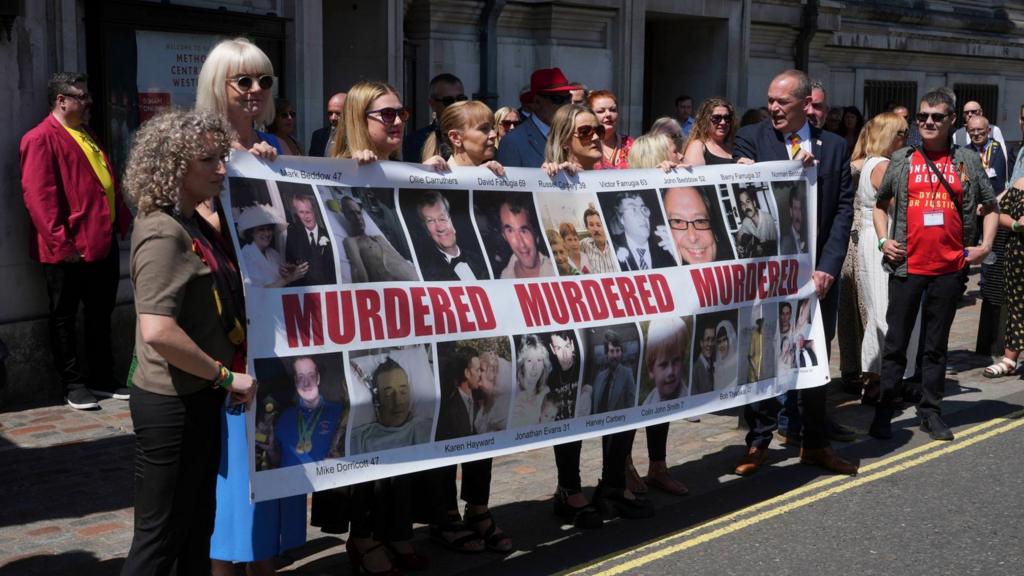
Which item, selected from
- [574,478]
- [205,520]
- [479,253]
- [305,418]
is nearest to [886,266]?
[574,478]

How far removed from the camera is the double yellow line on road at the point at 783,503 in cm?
541

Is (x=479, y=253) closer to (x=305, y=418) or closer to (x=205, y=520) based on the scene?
(x=305, y=418)

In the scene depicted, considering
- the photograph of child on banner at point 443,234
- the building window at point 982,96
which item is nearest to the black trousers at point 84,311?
the photograph of child on banner at point 443,234

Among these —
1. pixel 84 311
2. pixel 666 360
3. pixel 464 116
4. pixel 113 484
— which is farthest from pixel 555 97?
pixel 84 311

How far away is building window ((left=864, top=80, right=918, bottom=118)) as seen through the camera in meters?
18.9

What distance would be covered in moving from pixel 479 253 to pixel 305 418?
1.12m

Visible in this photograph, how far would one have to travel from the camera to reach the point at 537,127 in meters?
7.02

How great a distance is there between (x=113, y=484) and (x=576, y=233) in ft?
9.72

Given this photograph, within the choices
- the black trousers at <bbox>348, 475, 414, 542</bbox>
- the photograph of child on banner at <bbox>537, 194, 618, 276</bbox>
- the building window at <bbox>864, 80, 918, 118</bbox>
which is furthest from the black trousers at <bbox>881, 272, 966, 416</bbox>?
the building window at <bbox>864, 80, 918, 118</bbox>

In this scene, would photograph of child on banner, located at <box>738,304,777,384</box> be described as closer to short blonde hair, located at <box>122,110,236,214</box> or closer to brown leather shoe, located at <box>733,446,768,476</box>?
brown leather shoe, located at <box>733,446,768,476</box>

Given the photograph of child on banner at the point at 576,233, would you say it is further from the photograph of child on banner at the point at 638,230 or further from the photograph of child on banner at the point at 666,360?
the photograph of child on banner at the point at 666,360

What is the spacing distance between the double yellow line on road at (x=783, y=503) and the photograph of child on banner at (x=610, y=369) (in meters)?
0.67

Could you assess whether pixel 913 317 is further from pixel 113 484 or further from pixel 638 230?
pixel 113 484

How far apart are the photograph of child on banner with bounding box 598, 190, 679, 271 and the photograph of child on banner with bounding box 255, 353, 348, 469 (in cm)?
169
